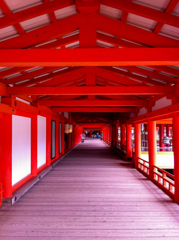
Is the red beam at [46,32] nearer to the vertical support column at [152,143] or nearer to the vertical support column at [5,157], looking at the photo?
the vertical support column at [5,157]

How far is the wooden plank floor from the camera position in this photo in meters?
2.91

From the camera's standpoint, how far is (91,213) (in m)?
3.56

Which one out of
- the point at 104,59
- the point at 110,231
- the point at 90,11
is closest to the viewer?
the point at 104,59

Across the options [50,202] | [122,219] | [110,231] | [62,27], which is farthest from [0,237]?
[62,27]

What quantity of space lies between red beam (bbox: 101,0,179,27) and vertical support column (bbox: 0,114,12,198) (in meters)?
3.40

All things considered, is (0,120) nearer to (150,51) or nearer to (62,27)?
(62,27)

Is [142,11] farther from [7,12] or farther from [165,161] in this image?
[165,161]

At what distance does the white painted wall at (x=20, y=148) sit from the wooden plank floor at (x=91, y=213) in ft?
2.10

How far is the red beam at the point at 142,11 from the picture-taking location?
7.98 ft

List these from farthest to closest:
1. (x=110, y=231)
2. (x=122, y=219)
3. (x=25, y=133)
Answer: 1. (x=25, y=133)
2. (x=122, y=219)
3. (x=110, y=231)

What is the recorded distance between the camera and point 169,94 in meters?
4.36

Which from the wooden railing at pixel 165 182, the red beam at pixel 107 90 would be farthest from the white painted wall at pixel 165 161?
the red beam at pixel 107 90

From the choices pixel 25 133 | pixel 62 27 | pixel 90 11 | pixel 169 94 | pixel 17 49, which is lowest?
pixel 25 133

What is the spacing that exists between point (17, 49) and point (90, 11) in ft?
4.44
